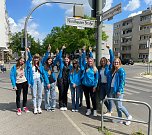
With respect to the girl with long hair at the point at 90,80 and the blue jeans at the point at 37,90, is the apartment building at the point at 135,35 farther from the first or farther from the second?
the blue jeans at the point at 37,90

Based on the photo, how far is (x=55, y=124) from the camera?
4996mm

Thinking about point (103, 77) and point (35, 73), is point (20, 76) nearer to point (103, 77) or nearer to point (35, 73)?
point (35, 73)

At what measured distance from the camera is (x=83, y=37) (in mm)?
48125

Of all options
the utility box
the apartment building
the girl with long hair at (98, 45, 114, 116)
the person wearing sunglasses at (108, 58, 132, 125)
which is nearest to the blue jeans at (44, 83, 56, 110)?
the girl with long hair at (98, 45, 114, 116)

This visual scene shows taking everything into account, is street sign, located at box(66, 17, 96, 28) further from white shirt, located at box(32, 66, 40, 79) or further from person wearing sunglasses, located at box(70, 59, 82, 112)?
white shirt, located at box(32, 66, 40, 79)

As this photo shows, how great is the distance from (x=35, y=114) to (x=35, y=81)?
3.07ft

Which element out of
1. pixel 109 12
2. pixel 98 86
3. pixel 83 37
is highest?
pixel 83 37

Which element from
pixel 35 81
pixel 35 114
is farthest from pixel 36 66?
pixel 35 114

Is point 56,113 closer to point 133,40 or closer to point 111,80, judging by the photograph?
point 111,80

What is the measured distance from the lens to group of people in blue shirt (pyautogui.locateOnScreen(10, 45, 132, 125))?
5.73 m

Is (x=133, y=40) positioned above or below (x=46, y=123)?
above

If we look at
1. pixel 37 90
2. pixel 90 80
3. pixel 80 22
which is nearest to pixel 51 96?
pixel 37 90

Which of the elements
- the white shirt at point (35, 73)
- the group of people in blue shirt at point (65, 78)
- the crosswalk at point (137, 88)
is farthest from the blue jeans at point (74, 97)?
the crosswalk at point (137, 88)

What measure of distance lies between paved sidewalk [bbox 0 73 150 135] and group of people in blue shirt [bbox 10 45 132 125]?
33cm
